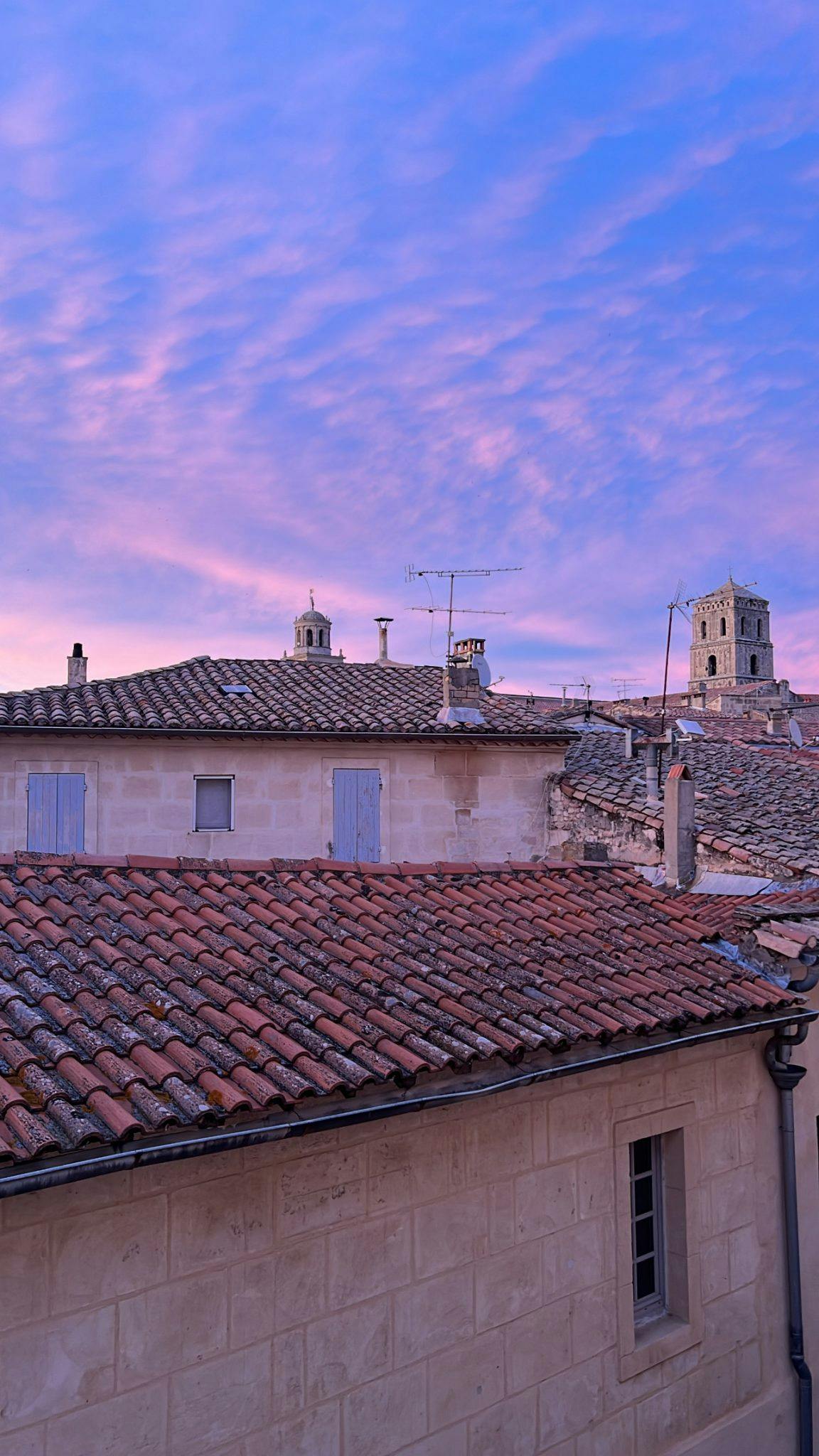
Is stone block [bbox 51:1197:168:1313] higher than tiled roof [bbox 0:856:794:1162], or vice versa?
tiled roof [bbox 0:856:794:1162]

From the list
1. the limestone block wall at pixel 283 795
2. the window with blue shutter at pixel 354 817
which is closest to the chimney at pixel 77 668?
the limestone block wall at pixel 283 795

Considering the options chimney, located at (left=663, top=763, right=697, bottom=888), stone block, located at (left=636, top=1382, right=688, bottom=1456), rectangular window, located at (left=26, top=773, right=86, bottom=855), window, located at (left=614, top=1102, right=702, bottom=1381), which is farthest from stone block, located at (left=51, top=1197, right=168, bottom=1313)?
rectangular window, located at (left=26, top=773, right=86, bottom=855)

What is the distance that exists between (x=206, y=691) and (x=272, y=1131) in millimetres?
14481

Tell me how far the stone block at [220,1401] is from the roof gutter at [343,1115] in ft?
3.32

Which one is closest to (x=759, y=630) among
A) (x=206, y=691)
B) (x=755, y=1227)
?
(x=206, y=691)

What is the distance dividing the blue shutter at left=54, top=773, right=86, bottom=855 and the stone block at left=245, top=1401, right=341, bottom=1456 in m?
11.9

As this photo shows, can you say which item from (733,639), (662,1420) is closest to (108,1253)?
(662,1420)

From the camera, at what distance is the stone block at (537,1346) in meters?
5.41

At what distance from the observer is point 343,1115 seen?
429 cm

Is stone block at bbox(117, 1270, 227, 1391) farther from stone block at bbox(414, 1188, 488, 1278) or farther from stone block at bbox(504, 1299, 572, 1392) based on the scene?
stone block at bbox(504, 1299, 572, 1392)

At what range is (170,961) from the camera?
5.30m

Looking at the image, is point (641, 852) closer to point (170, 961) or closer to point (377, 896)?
point (377, 896)

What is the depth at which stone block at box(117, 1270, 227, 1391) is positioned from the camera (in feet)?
13.5

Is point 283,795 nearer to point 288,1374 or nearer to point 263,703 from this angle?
point 263,703
